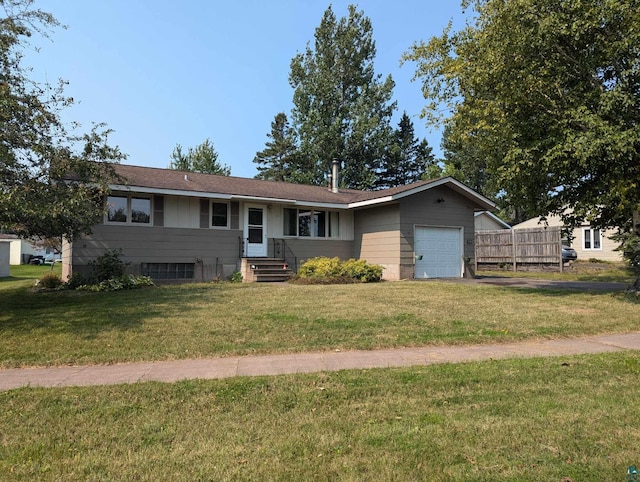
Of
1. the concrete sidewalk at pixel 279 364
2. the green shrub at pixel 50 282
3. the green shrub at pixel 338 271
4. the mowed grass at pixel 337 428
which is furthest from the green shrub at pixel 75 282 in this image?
the mowed grass at pixel 337 428

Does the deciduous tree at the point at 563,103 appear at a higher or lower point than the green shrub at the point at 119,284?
higher

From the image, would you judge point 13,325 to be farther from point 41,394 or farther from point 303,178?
point 303,178

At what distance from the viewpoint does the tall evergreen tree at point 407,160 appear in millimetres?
40344

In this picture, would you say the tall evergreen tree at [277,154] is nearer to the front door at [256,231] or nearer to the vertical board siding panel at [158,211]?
the front door at [256,231]

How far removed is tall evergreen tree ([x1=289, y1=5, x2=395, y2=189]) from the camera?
34.9 meters

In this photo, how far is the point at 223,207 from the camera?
1677 cm

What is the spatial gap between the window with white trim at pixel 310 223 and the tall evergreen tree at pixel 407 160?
2095 centimetres

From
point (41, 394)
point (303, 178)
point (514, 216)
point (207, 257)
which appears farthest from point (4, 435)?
point (514, 216)

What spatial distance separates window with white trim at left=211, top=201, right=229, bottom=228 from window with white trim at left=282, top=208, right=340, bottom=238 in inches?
92.3

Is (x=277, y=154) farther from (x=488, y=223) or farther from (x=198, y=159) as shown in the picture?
(x=488, y=223)

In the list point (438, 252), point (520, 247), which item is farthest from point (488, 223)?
point (438, 252)

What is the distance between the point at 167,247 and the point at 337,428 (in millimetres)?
13288

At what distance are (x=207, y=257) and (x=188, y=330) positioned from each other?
939 cm

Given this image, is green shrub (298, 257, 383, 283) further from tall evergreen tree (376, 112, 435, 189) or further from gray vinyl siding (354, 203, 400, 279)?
tall evergreen tree (376, 112, 435, 189)
